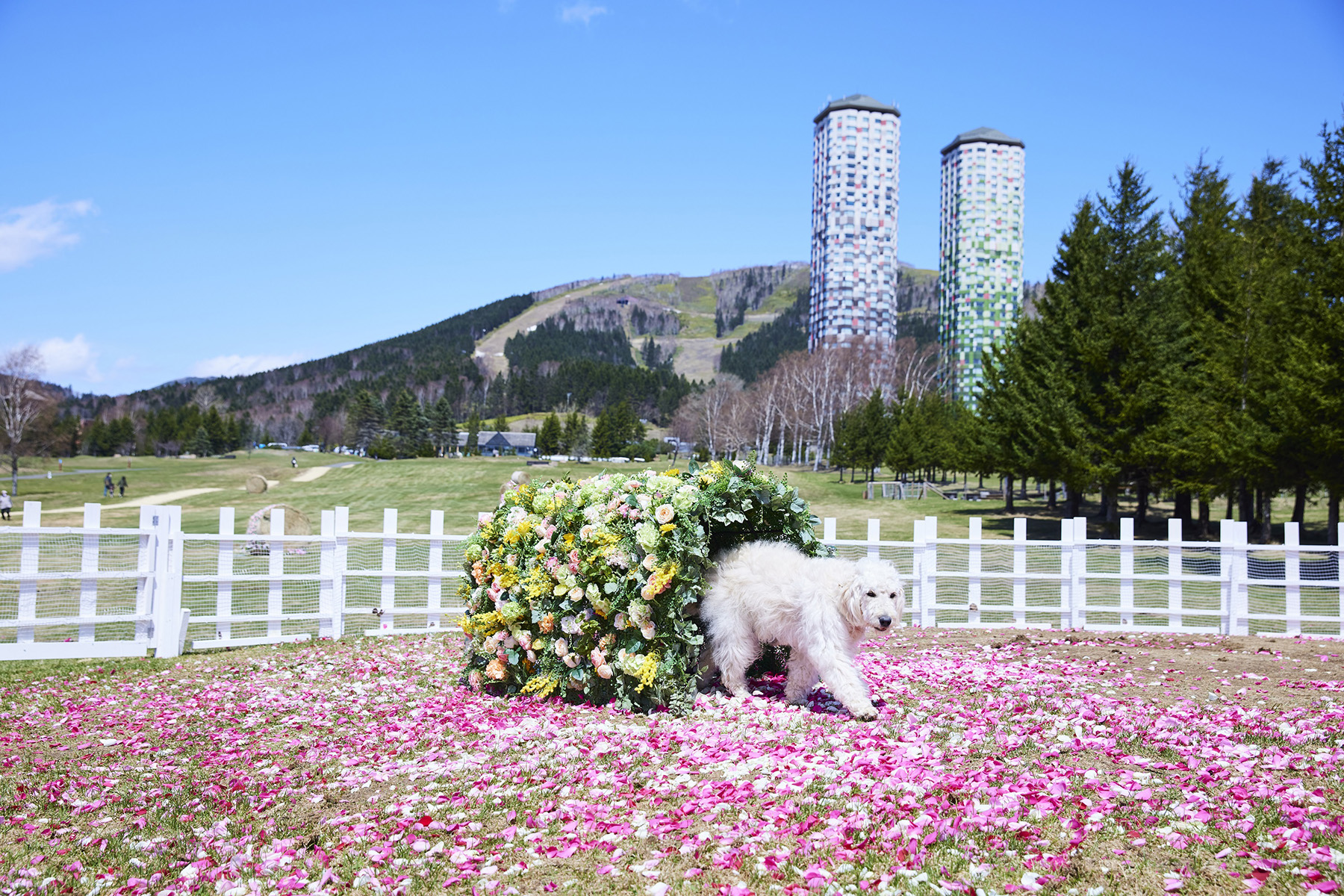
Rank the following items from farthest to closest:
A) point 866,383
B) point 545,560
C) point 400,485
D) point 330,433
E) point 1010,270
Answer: point 330,433 → point 1010,270 → point 866,383 → point 400,485 → point 545,560

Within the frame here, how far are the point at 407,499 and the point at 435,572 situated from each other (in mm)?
39561

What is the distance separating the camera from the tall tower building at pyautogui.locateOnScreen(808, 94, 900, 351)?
448ft

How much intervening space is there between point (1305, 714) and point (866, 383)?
82.4 m

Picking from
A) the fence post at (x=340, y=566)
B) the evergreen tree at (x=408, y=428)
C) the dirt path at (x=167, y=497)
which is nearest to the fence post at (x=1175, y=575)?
the fence post at (x=340, y=566)

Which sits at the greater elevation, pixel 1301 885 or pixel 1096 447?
pixel 1096 447

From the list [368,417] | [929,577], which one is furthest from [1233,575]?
[368,417]

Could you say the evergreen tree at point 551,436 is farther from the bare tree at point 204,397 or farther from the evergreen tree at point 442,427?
the bare tree at point 204,397

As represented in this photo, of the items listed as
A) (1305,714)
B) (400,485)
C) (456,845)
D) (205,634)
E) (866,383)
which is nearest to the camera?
(456,845)

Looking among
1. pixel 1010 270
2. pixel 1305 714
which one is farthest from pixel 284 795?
pixel 1010 270

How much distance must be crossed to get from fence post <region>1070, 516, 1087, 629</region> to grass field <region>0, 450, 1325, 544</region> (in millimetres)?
17943

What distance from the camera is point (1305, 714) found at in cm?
637

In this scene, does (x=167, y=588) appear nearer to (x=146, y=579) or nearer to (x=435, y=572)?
(x=146, y=579)

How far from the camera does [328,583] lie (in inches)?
421

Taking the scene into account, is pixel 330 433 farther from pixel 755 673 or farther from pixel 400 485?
pixel 755 673
